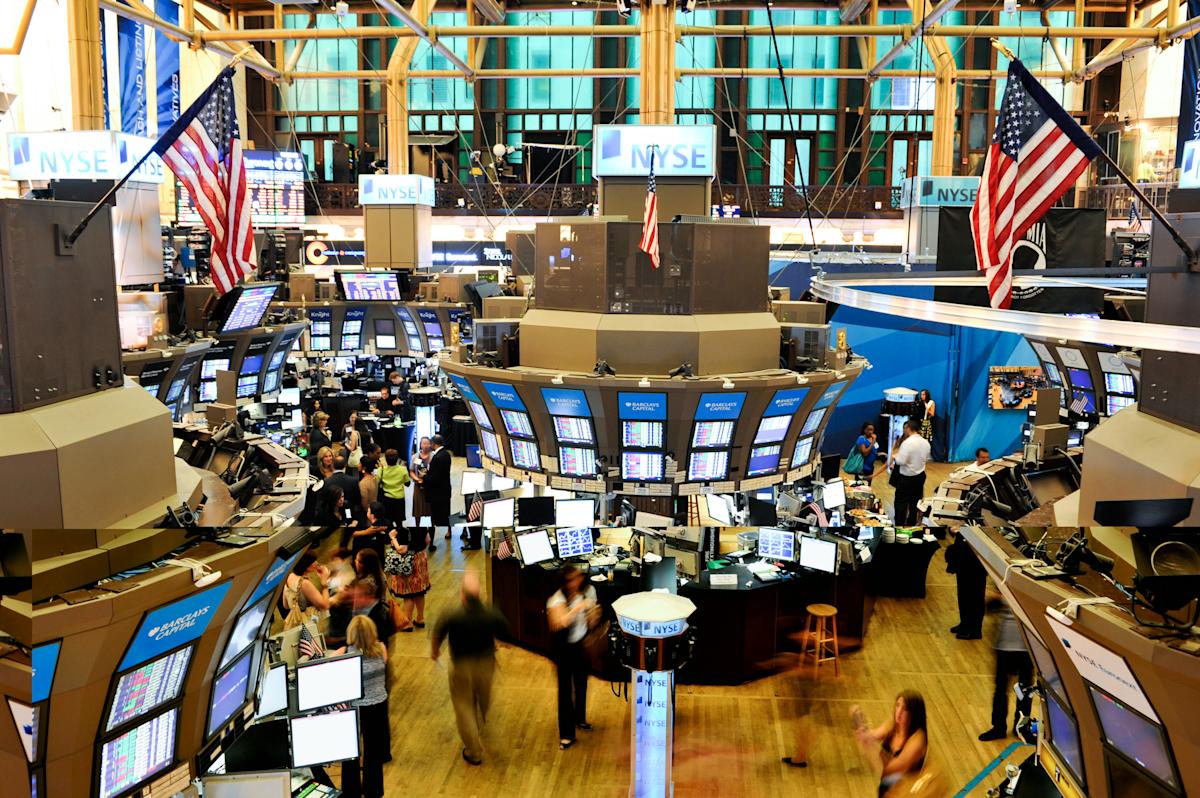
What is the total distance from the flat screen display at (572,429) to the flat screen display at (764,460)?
1.83 m

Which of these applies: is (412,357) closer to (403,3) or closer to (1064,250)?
(403,3)

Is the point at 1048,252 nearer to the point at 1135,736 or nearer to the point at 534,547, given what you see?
the point at 534,547

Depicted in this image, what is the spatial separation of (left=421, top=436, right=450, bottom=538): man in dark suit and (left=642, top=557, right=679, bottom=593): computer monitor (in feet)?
11.9

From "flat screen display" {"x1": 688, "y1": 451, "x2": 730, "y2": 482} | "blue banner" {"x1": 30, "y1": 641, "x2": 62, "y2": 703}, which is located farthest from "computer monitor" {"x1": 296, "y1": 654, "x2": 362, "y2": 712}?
"flat screen display" {"x1": 688, "y1": 451, "x2": 730, "y2": 482}

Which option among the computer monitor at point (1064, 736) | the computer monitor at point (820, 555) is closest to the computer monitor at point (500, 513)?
the computer monitor at point (820, 555)

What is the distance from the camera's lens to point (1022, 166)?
5637 mm

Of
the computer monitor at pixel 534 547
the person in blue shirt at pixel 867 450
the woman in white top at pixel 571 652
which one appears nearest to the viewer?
the woman in white top at pixel 571 652

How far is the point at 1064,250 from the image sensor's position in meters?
12.6

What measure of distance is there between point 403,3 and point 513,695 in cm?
2380

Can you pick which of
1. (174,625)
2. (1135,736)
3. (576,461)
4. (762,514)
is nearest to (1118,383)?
(762,514)

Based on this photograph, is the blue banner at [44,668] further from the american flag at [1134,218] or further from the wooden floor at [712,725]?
the american flag at [1134,218]

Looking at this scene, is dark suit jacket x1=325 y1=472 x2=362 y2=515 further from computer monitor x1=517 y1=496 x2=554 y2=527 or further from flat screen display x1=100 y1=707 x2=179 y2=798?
flat screen display x1=100 y1=707 x2=179 y2=798

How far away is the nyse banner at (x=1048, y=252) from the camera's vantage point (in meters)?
12.4

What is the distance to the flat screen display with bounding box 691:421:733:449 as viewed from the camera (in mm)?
10711
